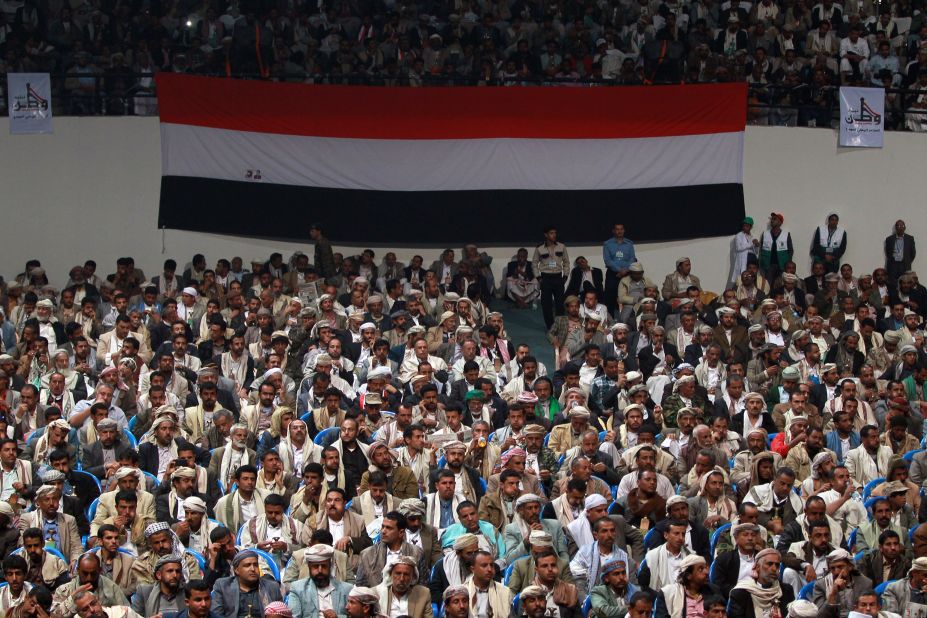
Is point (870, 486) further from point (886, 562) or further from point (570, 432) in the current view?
point (570, 432)

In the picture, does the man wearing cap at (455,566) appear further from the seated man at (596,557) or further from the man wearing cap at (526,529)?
the seated man at (596,557)

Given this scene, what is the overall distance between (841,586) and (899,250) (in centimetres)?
919

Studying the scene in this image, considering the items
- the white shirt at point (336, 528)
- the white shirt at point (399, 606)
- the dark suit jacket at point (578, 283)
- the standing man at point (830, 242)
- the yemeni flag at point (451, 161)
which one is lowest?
the white shirt at point (399, 606)

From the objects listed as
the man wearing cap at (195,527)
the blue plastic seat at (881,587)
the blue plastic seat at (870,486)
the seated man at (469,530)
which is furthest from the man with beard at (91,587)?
the blue plastic seat at (870,486)

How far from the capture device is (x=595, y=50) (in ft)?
55.5

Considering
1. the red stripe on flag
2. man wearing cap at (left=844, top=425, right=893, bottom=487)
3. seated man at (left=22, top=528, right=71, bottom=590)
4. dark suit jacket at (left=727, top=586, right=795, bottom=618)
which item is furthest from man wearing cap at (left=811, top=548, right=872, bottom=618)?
the red stripe on flag

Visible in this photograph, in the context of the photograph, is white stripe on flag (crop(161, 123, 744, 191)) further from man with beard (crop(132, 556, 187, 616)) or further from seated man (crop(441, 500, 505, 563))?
man with beard (crop(132, 556, 187, 616))

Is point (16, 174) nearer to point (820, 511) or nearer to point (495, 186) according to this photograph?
point (495, 186)

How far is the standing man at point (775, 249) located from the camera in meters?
16.1

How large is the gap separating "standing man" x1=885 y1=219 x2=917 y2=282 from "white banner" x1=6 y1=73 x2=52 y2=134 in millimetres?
9444

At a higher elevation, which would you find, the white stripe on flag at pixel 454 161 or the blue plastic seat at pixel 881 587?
the white stripe on flag at pixel 454 161

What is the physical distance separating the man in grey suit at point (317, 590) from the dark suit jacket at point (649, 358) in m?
4.86

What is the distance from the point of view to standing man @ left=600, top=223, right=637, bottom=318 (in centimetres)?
1513

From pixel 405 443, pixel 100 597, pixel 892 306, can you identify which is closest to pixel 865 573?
pixel 405 443
